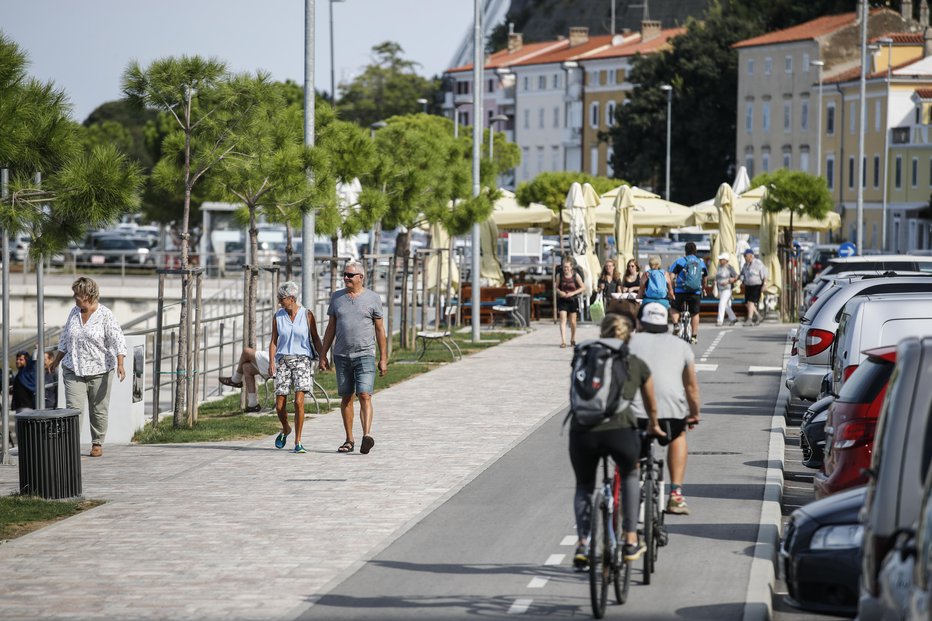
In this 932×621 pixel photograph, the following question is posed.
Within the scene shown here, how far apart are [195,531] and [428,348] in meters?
19.3

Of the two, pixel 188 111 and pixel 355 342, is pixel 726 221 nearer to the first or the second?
pixel 188 111

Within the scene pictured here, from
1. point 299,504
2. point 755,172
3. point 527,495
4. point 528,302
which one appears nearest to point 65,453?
point 299,504

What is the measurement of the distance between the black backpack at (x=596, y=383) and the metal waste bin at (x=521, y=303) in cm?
→ 2842

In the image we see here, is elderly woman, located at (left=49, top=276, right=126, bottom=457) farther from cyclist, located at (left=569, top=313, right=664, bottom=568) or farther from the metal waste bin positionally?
the metal waste bin

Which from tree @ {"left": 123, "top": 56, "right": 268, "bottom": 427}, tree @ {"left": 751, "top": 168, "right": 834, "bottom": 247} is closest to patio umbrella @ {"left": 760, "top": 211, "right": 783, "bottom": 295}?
tree @ {"left": 751, "top": 168, "right": 834, "bottom": 247}

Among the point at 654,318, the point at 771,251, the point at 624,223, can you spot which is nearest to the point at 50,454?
the point at 654,318

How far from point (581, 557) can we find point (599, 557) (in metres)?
0.32

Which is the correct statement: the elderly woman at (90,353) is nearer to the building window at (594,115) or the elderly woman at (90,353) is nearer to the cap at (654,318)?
the cap at (654,318)

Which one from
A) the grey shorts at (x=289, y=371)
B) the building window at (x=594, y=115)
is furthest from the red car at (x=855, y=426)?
the building window at (x=594, y=115)

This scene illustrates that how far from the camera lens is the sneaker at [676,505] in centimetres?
1183

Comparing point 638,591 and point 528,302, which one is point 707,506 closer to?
point 638,591

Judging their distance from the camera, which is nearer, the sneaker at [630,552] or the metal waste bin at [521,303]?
the sneaker at [630,552]

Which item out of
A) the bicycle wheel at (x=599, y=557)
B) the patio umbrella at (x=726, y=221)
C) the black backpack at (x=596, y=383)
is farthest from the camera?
the patio umbrella at (x=726, y=221)

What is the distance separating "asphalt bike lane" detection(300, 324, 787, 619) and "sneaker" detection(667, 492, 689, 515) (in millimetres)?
100
